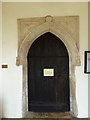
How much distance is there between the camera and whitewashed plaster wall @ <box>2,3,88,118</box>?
386cm

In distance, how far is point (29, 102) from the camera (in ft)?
13.6

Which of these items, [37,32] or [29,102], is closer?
[37,32]

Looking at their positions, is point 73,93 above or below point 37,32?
below

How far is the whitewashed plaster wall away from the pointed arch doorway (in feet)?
1.17

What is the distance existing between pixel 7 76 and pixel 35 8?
184cm

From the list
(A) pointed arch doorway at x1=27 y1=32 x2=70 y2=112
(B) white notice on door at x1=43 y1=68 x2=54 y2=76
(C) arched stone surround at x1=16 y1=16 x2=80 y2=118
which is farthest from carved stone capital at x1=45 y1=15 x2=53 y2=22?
(B) white notice on door at x1=43 y1=68 x2=54 y2=76

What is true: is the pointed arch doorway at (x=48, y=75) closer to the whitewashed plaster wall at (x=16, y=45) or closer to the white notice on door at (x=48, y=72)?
the white notice on door at (x=48, y=72)

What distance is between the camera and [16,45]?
3.88 meters

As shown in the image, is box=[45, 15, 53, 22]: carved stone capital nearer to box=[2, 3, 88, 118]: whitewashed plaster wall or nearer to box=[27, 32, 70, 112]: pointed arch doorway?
box=[2, 3, 88, 118]: whitewashed plaster wall

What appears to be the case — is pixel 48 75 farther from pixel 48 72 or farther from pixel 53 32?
pixel 53 32

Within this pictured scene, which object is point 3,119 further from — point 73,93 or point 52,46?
point 52,46

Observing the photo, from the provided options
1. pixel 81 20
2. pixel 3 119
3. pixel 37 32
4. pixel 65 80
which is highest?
pixel 81 20

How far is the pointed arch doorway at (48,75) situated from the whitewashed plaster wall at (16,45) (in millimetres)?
358

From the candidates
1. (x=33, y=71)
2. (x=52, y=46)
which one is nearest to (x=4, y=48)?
(x=33, y=71)
